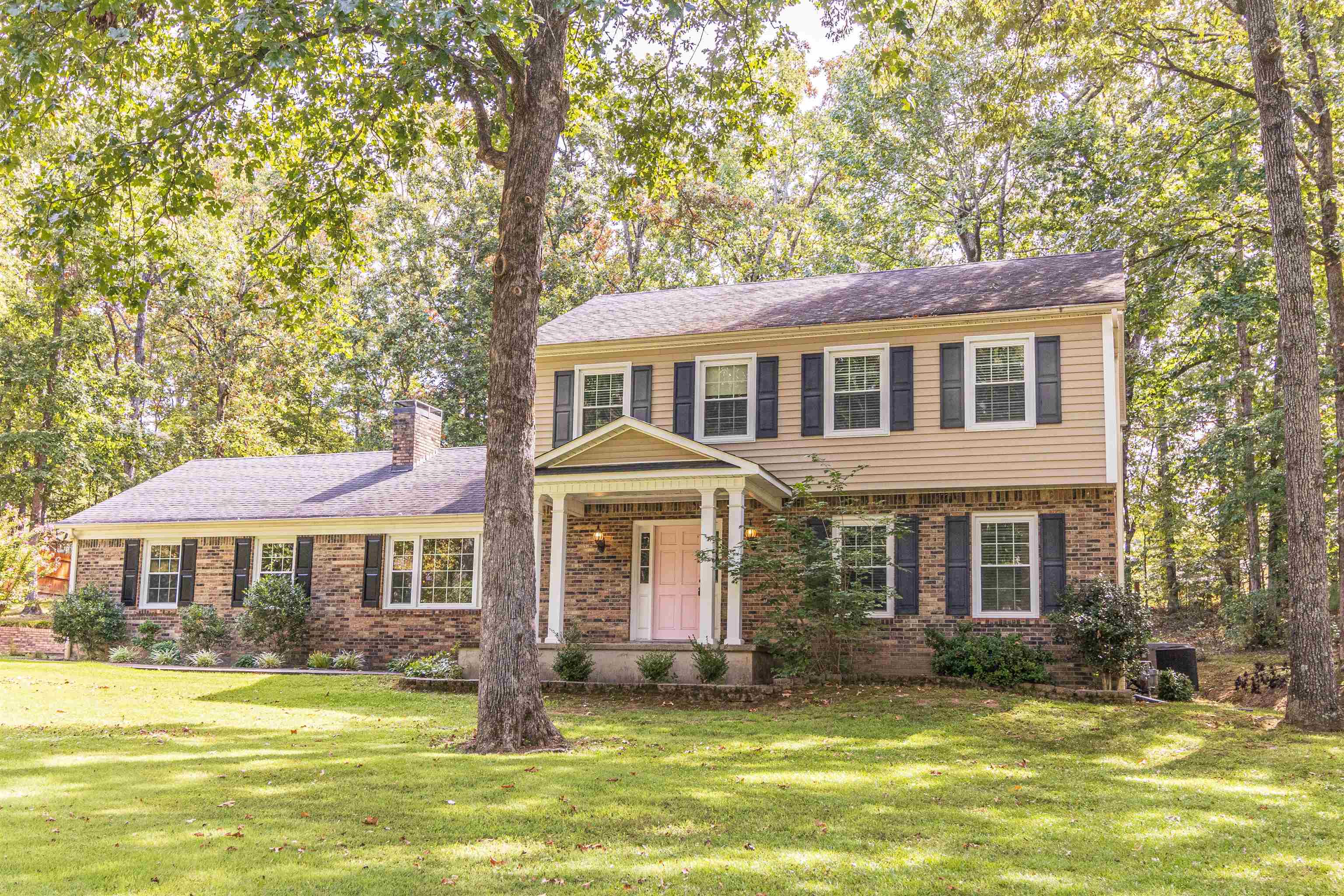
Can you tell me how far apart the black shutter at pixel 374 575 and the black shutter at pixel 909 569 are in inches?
379

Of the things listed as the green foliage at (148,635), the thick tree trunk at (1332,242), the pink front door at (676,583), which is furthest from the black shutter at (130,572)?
the thick tree trunk at (1332,242)

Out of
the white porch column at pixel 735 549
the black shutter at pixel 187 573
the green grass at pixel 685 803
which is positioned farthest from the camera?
the black shutter at pixel 187 573

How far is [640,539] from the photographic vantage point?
667 inches

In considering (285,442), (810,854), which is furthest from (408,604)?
(285,442)

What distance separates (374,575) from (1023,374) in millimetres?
11944

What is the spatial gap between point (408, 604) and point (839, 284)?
32.1 ft

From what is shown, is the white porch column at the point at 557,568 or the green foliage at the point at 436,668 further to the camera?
the green foliage at the point at 436,668

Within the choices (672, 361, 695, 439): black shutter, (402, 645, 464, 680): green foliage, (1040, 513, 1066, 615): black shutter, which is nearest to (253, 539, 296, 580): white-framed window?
(402, 645, 464, 680): green foliage

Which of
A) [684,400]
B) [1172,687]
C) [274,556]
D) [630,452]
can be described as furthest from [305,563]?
[1172,687]

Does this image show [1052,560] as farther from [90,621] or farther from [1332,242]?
[90,621]

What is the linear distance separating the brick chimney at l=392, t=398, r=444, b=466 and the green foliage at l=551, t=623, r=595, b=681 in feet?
28.8

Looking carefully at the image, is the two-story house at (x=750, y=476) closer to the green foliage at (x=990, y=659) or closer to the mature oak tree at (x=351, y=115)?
the green foliage at (x=990, y=659)

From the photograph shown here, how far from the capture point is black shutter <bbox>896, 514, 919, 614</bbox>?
49.6 feet

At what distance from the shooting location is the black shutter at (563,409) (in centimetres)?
1745
